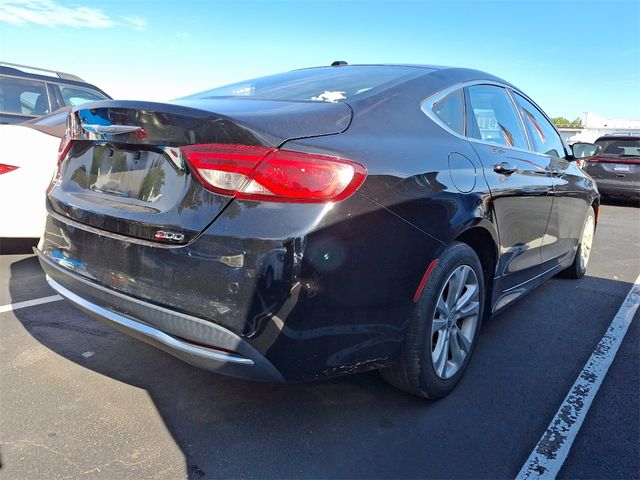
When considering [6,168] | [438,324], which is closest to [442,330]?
[438,324]

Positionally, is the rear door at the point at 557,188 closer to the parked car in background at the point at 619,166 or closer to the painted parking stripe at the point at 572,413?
the painted parking stripe at the point at 572,413

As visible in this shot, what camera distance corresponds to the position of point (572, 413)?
2.46 metres

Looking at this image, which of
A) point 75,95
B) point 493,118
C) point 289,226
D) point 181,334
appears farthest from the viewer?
point 75,95

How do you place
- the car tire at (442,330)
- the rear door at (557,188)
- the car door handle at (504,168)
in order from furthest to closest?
the rear door at (557,188), the car door handle at (504,168), the car tire at (442,330)

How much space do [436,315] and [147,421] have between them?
1431 mm

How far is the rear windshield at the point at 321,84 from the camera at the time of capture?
7.89ft

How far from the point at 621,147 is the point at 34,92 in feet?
34.8

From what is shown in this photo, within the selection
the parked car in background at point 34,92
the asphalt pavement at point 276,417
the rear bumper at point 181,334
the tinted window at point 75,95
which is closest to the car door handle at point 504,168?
the asphalt pavement at point 276,417

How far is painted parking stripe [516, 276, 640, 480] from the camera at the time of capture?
6.83 feet

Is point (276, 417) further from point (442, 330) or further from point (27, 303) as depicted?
point (27, 303)

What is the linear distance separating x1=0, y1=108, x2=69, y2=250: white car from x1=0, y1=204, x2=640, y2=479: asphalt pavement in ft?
3.17

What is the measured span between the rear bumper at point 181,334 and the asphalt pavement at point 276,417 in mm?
454

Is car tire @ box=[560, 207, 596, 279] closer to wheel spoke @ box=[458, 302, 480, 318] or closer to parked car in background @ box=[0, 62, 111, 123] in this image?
wheel spoke @ box=[458, 302, 480, 318]

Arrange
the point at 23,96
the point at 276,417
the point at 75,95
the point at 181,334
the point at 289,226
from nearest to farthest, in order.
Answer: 1. the point at 289,226
2. the point at 181,334
3. the point at 276,417
4. the point at 23,96
5. the point at 75,95
